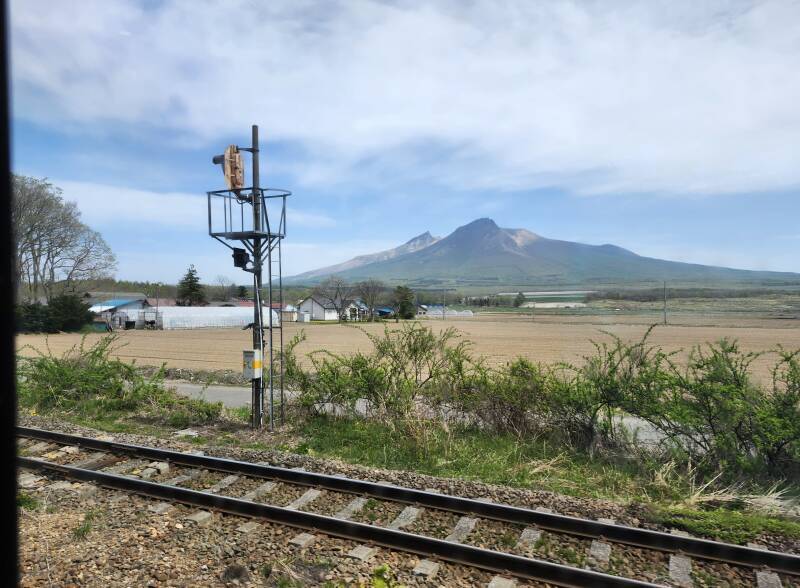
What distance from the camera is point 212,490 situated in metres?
6.71

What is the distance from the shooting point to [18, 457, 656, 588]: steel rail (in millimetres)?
4457

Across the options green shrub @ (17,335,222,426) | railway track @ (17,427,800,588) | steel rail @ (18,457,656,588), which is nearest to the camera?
steel rail @ (18,457,656,588)

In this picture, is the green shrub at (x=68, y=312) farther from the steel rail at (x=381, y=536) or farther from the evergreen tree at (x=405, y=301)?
the steel rail at (x=381, y=536)

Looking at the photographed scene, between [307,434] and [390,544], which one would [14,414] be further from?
[307,434]

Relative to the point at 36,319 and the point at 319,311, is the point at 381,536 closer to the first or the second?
the point at 36,319

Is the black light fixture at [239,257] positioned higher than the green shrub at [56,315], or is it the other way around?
the black light fixture at [239,257]

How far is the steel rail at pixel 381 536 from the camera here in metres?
4.46

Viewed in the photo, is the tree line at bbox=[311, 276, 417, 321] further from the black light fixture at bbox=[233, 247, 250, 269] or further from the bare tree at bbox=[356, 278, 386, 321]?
the black light fixture at bbox=[233, 247, 250, 269]

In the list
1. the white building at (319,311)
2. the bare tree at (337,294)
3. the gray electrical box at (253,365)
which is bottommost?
the white building at (319,311)

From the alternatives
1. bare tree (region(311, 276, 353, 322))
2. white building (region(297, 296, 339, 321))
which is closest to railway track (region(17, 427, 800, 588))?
bare tree (region(311, 276, 353, 322))

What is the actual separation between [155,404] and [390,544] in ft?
28.6

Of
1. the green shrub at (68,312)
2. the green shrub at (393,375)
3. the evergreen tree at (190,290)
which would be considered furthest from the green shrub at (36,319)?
the green shrub at (393,375)

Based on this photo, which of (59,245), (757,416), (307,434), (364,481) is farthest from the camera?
(59,245)

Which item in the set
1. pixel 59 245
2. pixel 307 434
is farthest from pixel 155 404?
pixel 59 245
